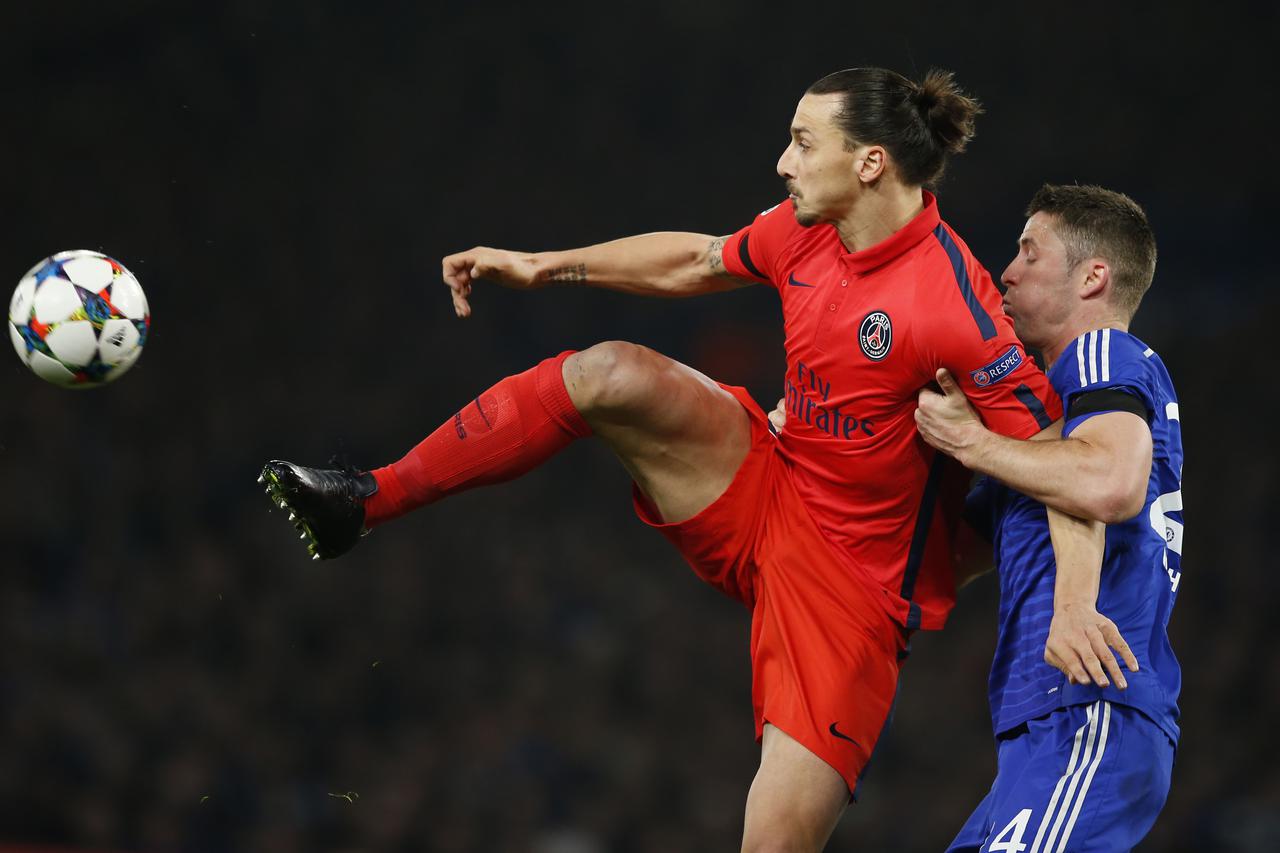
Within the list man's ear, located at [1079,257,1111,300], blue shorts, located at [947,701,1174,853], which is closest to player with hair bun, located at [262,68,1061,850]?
man's ear, located at [1079,257,1111,300]

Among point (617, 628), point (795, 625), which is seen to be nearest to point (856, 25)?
point (617, 628)

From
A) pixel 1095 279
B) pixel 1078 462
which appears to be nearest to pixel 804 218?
pixel 1095 279

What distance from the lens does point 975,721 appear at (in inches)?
263

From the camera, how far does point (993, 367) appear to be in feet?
9.44

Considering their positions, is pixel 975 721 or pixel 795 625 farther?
pixel 975 721

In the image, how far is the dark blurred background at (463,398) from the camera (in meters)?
6.52

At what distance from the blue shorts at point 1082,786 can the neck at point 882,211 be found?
1112 millimetres

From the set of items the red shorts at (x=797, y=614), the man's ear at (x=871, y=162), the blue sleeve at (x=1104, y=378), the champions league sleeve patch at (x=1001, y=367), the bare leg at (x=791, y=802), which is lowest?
the bare leg at (x=791, y=802)

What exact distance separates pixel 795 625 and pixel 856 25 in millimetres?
5956

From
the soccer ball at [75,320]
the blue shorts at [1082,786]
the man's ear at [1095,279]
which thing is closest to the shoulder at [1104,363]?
the man's ear at [1095,279]

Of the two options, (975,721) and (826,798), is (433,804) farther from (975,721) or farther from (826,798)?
(826,798)

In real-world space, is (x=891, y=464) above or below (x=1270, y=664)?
above

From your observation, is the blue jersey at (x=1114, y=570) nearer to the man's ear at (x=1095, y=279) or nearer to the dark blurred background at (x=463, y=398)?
Result: the man's ear at (x=1095, y=279)

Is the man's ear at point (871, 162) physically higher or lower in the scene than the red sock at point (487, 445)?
higher
